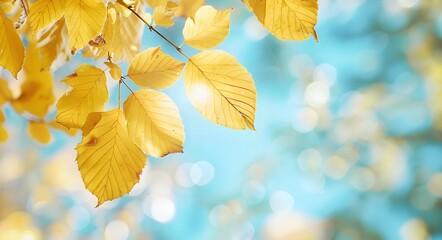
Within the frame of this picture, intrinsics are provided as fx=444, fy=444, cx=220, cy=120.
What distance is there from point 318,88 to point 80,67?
142 cm

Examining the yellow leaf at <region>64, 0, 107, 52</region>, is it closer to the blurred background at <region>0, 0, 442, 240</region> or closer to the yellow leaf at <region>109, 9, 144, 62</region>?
the yellow leaf at <region>109, 9, 144, 62</region>

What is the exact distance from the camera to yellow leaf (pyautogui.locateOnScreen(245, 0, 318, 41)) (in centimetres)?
15

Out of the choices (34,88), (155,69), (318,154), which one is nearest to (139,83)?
(155,69)

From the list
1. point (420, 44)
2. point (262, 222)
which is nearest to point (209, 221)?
point (262, 222)

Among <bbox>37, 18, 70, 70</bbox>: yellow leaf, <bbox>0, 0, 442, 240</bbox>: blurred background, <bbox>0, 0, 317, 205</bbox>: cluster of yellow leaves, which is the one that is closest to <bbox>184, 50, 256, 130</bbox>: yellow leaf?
<bbox>0, 0, 317, 205</bbox>: cluster of yellow leaves

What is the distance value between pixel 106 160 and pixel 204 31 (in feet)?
0.20

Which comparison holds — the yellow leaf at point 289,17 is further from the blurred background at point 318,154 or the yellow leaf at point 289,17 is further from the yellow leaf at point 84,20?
the blurred background at point 318,154

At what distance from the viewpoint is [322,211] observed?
1385mm

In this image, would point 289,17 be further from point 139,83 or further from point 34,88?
point 34,88

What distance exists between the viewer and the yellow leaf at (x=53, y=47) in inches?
9.0

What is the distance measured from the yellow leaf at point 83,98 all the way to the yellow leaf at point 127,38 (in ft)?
0.20

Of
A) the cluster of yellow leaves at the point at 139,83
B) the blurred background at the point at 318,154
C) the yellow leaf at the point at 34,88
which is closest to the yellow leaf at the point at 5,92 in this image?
the yellow leaf at the point at 34,88

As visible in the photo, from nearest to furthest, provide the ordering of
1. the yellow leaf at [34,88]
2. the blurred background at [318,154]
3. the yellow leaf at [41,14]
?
the yellow leaf at [41,14] < the yellow leaf at [34,88] < the blurred background at [318,154]

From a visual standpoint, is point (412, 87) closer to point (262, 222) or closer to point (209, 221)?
point (262, 222)
